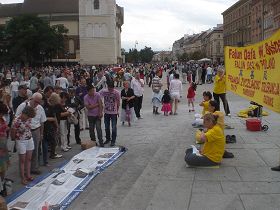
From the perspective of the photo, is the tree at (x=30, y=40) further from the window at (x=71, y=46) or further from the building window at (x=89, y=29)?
the window at (x=71, y=46)

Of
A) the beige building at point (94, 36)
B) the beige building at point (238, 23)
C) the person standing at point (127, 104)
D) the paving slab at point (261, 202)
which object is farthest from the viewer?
the beige building at point (238, 23)

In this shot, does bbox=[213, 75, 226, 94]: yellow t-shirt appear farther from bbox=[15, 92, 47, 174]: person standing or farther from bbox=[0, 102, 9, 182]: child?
bbox=[0, 102, 9, 182]: child

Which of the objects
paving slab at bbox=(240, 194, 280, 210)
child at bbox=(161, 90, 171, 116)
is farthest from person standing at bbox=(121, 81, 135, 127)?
paving slab at bbox=(240, 194, 280, 210)

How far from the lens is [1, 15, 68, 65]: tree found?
3442 inches

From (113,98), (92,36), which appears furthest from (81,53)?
(113,98)

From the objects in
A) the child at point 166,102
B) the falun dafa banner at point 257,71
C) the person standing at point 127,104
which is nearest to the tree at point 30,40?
the child at point 166,102

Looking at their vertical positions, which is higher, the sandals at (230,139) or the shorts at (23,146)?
the shorts at (23,146)

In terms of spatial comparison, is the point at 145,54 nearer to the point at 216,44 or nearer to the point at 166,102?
the point at 216,44

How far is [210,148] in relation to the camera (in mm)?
8547

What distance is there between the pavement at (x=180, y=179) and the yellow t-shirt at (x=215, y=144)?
0.86 ft

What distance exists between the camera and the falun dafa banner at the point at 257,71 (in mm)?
8055

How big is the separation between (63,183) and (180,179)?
2046mm

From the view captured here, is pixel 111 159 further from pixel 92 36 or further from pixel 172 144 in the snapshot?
pixel 92 36

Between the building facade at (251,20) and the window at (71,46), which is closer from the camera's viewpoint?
the building facade at (251,20)
